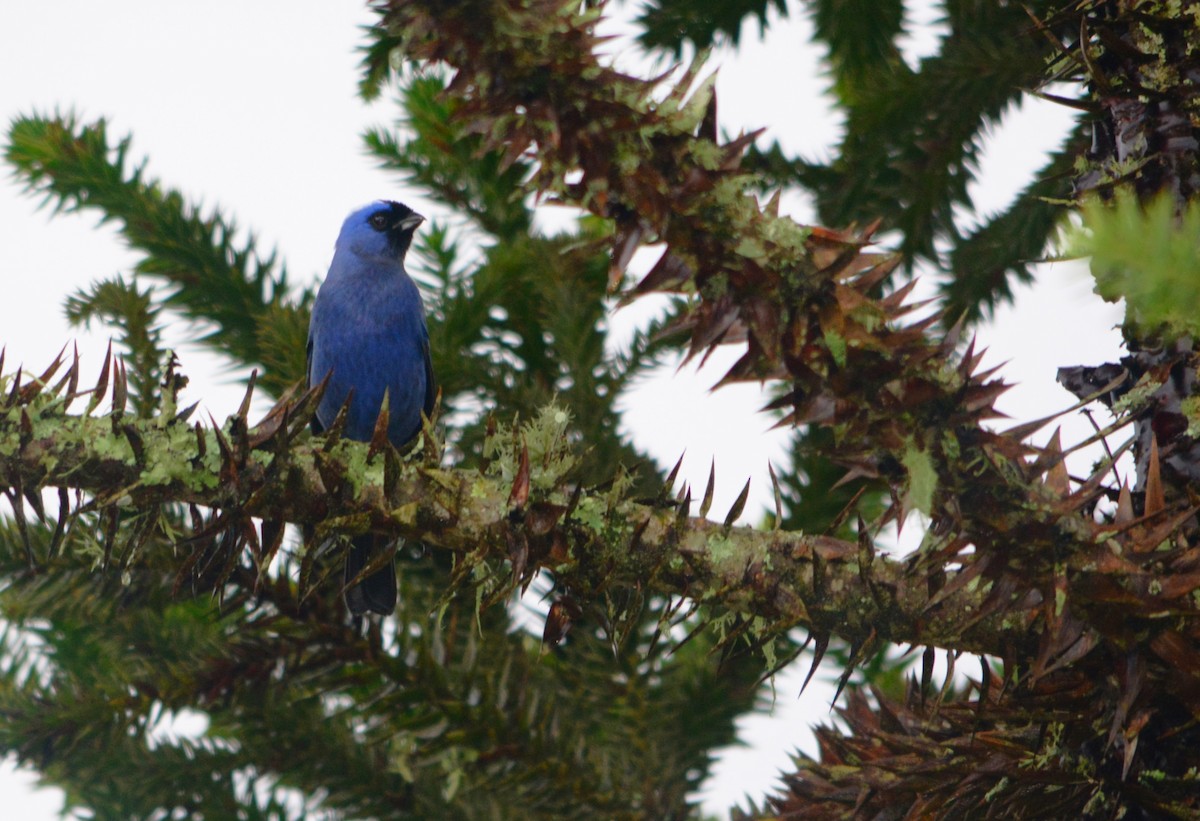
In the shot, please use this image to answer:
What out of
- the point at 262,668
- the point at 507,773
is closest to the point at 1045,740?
the point at 507,773

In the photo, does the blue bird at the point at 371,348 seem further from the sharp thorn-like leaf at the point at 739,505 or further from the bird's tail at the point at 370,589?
the sharp thorn-like leaf at the point at 739,505

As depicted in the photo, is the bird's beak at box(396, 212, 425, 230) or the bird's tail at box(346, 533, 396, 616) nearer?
the bird's tail at box(346, 533, 396, 616)

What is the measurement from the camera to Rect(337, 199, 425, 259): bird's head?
607 centimetres

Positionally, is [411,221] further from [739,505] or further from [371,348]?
[739,505]

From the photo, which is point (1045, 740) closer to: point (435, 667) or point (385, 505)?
point (385, 505)

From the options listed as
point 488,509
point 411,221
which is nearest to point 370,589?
point 488,509

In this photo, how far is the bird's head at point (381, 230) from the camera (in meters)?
6.07

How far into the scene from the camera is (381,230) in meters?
6.24

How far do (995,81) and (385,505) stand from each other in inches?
84.7


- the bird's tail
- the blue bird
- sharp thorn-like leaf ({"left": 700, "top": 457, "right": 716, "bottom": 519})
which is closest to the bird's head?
the blue bird

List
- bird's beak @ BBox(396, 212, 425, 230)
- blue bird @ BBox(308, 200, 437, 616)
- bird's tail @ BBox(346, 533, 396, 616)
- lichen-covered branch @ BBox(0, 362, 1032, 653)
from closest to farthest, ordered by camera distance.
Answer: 1. lichen-covered branch @ BBox(0, 362, 1032, 653)
2. bird's tail @ BBox(346, 533, 396, 616)
3. blue bird @ BBox(308, 200, 437, 616)
4. bird's beak @ BBox(396, 212, 425, 230)

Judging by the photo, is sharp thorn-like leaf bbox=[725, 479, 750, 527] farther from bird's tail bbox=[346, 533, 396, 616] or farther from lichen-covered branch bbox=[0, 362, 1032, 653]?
bird's tail bbox=[346, 533, 396, 616]

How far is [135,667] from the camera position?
106 inches

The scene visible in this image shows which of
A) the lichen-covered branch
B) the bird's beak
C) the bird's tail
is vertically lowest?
the lichen-covered branch
